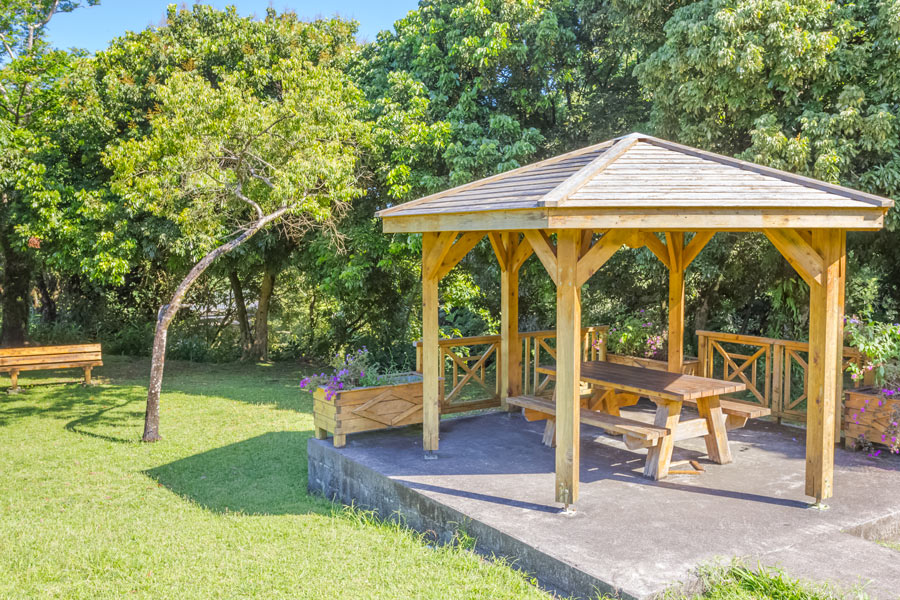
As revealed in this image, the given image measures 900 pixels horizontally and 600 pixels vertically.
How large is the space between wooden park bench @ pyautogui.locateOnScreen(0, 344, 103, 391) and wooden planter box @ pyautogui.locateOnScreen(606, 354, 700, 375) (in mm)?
9833

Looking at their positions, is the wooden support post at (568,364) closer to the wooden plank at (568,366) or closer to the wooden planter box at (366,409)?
the wooden plank at (568,366)

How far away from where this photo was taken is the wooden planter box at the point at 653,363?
8.55 meters

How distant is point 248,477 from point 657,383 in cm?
436

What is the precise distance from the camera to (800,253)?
5.01 m

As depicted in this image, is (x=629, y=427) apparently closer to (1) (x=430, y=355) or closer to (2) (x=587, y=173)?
(1) (x=430, y=355)

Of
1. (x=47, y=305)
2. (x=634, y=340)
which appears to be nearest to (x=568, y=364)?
(x=634, y=340)

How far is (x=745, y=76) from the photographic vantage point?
871cm

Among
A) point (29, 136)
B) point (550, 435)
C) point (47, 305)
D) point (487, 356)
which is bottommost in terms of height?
point (550, 435)

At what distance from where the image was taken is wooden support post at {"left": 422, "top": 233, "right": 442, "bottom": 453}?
6449 mm

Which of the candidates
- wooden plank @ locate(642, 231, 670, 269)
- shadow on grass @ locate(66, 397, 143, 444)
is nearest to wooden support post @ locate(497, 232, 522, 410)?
wooden plank @ locate(642, 231, 670, 269)

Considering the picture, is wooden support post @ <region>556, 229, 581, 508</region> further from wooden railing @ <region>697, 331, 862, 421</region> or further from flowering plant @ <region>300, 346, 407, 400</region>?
wooden railing @ <region>697, 331, 862, 421</region>

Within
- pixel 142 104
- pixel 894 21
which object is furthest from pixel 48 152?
pixel 894 21

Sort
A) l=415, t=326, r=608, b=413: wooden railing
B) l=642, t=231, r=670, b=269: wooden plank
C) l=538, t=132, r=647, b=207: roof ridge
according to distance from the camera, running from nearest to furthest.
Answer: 1. l=538, t=132, r=647, b=207: roof ridge
2. l=642, t=231, r=670, b=269: wooden plank
3. l=415, t=326, r=608, b=413: wooden railing

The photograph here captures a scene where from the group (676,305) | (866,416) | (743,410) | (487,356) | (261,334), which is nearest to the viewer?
(743,410)
